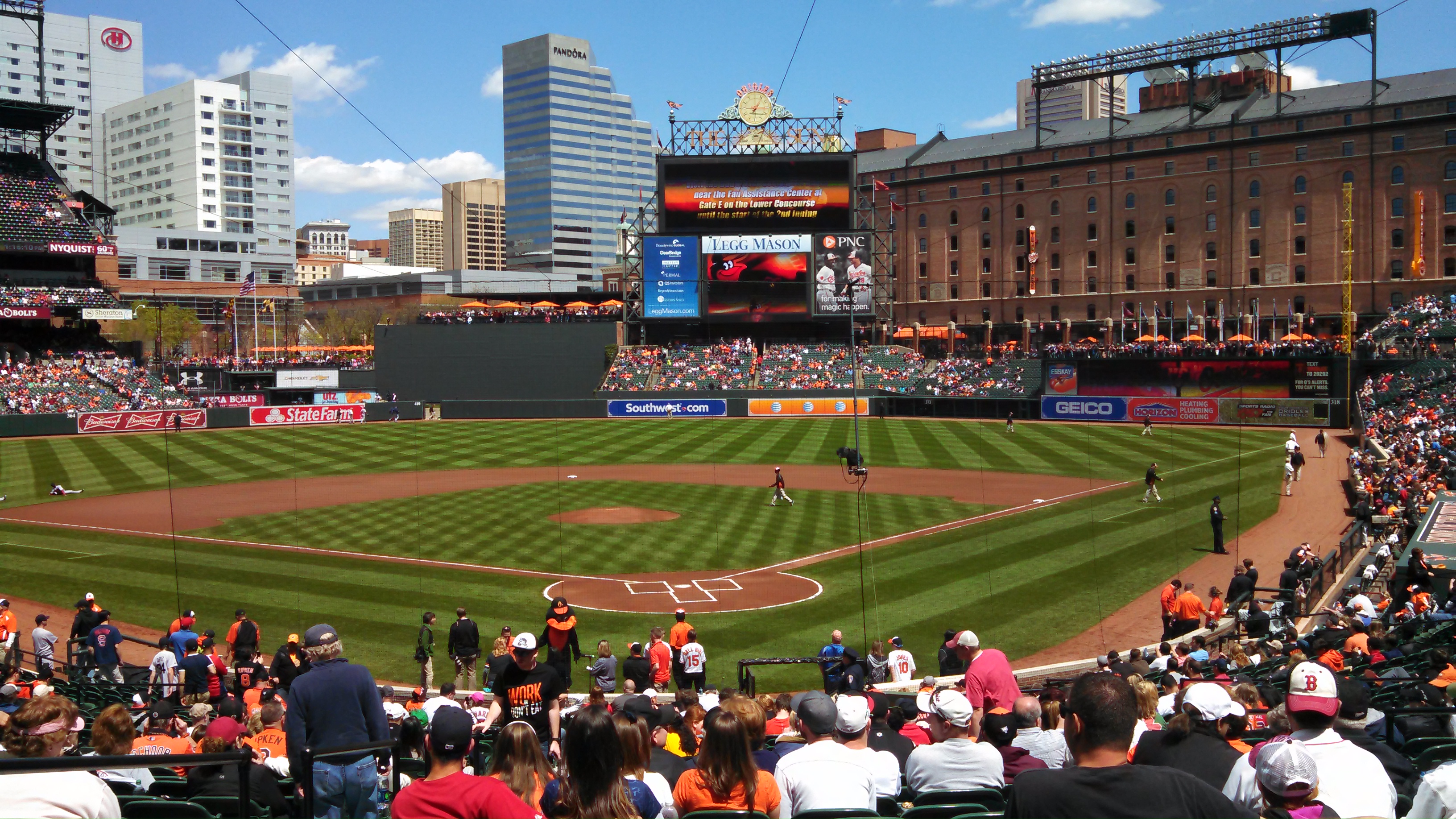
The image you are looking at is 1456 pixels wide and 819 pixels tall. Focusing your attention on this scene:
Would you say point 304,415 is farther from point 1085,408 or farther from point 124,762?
point 124,762

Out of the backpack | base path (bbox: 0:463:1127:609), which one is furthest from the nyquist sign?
the backpack

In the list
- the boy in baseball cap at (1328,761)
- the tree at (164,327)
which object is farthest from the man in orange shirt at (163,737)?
the tree at (164,327)

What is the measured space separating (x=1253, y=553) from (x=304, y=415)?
2398 inches

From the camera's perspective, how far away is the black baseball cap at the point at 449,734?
5273 mm

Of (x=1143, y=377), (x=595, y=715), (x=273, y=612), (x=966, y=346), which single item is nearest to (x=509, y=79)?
(x=966, y=346)

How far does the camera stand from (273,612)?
73.5ft

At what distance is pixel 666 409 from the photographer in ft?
240

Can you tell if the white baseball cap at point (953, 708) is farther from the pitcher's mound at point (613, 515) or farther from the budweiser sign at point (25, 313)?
the budweiser sign at point (25, 313)

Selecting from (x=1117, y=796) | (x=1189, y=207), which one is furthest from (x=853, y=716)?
(x=1189, y=207)

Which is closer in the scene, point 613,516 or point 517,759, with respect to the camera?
point 517,759

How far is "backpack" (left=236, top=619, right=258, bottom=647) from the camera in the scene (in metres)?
17.3

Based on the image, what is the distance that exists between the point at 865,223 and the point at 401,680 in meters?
65.9

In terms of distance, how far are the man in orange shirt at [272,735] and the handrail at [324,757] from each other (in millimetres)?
2180

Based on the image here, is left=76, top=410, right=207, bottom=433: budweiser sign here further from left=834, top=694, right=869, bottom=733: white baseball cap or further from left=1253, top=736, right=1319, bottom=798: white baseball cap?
left=1253, top=736, right=1319, bottom=798: white baseball cap
